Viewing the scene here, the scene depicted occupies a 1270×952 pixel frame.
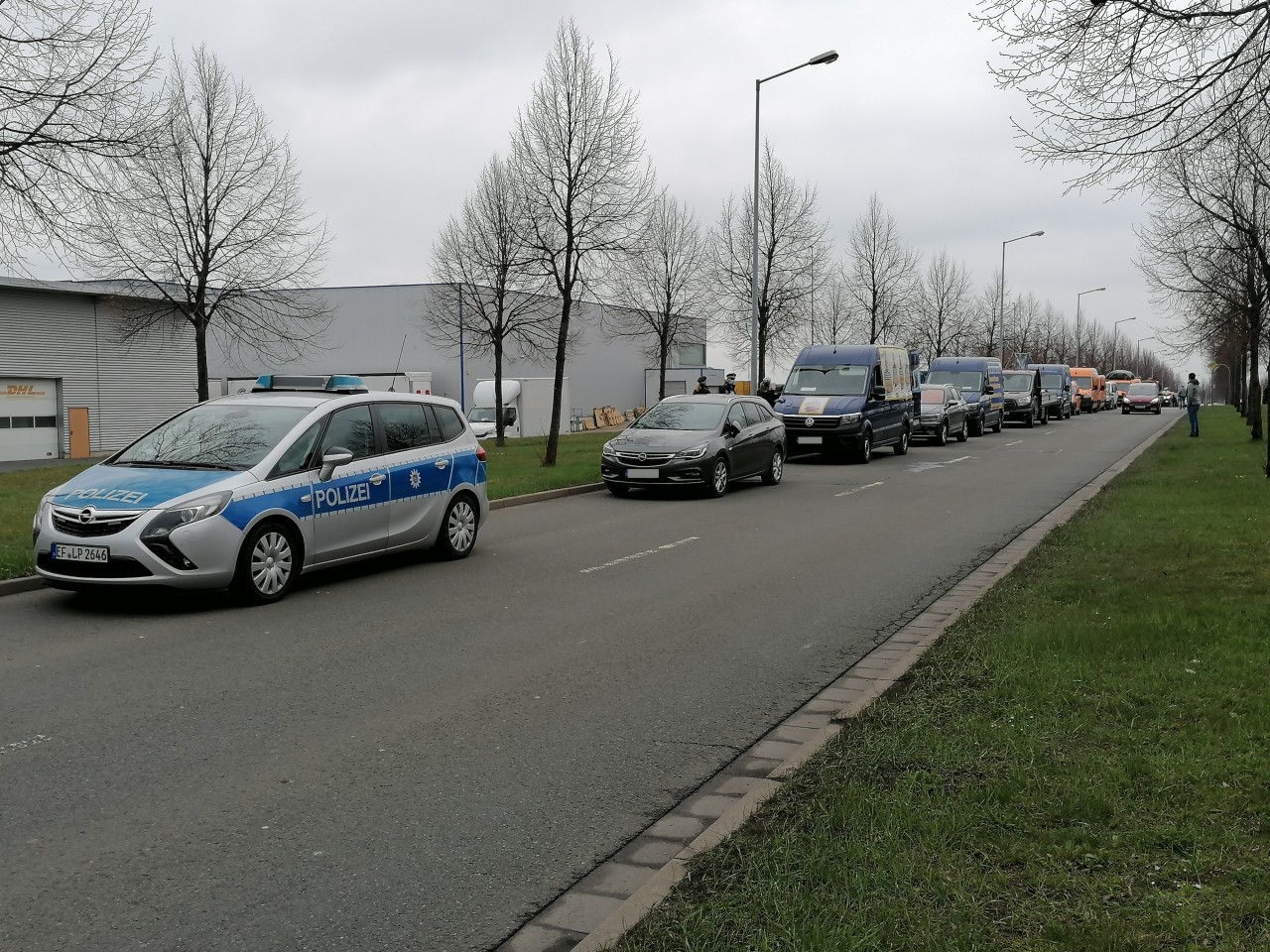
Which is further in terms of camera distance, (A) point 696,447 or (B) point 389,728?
(A) point 696,447

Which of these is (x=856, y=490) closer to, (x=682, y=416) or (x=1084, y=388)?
(x=682, y=416)

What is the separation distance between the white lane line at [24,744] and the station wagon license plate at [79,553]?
308 cm

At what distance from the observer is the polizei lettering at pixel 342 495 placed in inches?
386

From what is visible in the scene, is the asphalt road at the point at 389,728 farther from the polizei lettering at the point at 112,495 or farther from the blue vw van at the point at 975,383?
the blue vw van at the point at 975,383

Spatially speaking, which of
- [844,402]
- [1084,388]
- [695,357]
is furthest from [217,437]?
[1084,388]

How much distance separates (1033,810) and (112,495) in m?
7.04

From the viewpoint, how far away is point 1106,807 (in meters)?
4.36

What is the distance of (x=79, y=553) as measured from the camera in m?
8.58

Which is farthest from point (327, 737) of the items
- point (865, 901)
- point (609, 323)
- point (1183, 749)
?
point (609, 323)

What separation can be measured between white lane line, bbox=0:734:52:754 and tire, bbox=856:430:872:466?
2165 cm

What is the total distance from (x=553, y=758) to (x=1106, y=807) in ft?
7.74

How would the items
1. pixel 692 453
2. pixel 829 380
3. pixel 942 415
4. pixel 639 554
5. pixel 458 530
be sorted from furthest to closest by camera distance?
pixel 942 415
pixel 829 380
pixel 692 453
pixel 639 554
pixel 458 530

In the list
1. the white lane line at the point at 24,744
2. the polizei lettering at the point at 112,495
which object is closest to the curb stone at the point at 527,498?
the polizei lettering at the point at 112,495

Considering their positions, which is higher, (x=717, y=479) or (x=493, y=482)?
(x=717, y=479)
